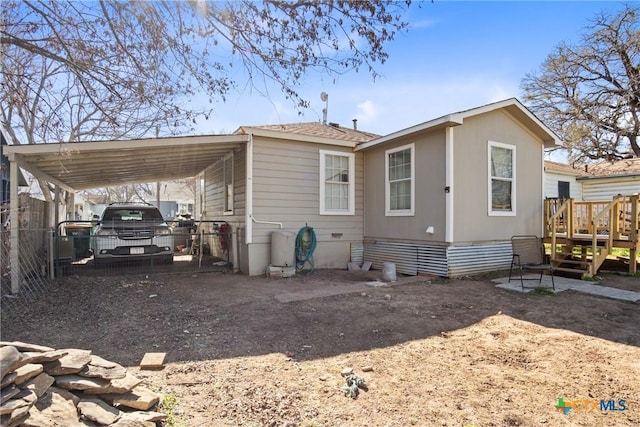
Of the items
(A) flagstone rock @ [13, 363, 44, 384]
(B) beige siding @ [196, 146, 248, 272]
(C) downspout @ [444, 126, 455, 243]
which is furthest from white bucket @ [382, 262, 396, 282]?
(A) flagstone rock @ [13, 363, 44, 384]

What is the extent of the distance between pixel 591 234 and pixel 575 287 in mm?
2653

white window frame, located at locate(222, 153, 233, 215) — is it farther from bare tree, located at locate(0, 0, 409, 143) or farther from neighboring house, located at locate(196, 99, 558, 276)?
bare tree, located at locate(0, 0, 409, 143)

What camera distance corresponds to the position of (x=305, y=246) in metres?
8.37

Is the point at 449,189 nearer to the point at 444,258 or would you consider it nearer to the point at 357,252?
the point at 444,258

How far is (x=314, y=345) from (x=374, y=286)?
3139 mm

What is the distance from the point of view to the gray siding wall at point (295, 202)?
8.00 m

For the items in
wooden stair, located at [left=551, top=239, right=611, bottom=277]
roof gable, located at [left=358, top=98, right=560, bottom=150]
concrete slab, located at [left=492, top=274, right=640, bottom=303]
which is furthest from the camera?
wooden stair, located at [left=551, top=239, right=611, bottom=277]

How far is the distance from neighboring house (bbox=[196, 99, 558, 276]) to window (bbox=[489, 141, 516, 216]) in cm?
2

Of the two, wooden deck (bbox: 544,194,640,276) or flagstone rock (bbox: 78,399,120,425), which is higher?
wooden deck (bbox: 544,194,640,276)

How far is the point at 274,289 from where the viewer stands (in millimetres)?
6527

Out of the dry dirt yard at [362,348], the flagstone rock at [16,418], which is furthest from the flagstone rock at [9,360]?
the dry dirt yard at [362,348]

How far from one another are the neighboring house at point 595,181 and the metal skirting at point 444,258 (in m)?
9.80

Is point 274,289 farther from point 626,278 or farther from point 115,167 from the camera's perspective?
point 626,278

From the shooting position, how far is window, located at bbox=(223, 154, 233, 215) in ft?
30.6
